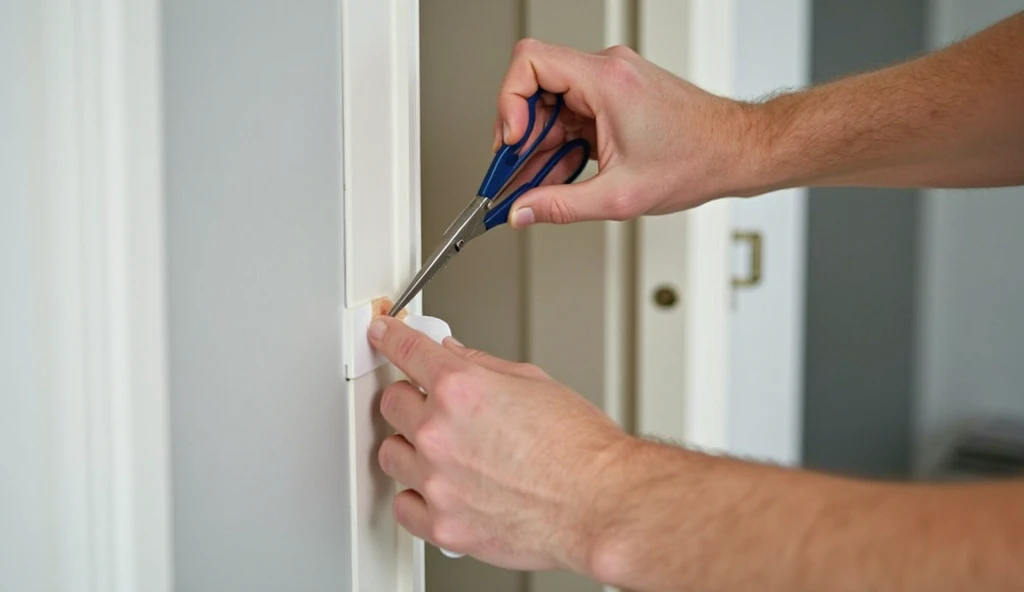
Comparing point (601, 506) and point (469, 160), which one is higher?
point (469, 160)

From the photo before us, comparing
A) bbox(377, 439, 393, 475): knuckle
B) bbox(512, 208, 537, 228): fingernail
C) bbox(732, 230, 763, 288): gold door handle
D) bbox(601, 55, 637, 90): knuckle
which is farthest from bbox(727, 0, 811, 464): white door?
bbox(377, 439, 393, 475): knuckle

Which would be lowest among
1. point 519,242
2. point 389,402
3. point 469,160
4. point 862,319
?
point 862,319

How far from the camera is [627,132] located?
73 cm

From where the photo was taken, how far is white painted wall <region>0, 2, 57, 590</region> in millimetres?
342

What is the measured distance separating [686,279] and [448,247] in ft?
1.57

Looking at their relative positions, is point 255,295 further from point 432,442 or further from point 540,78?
point 540,78

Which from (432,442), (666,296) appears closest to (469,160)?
(666,296)

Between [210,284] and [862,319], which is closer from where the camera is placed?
[210,284]

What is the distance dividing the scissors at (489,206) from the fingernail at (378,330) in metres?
0.03

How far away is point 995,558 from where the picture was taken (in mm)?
385

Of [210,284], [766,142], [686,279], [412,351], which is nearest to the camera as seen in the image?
[210,284]

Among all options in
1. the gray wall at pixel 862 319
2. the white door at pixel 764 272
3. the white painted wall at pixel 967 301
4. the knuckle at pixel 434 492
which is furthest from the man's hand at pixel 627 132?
the white painted wall at pixel 967 301

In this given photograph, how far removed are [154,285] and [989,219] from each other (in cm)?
240

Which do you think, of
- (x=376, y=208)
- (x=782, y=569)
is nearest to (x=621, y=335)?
(x=376, y=208)
